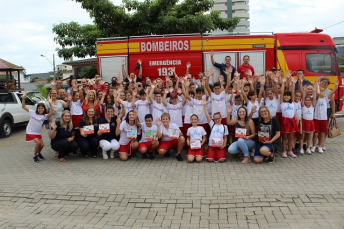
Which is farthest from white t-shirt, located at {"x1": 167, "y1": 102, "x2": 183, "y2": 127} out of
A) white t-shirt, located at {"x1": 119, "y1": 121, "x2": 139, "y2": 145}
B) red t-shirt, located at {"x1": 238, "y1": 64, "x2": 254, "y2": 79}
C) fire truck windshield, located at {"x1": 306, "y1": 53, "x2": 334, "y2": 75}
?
fire truck windshield, located at {"x1": 306, "y1": 53, "x2": 334, "y2": 75}

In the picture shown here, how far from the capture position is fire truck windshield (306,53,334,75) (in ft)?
33.8

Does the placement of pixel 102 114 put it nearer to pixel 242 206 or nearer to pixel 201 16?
pixel 242 206

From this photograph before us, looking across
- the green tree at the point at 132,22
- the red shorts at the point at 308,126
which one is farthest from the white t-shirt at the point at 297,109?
the green tree at the point at 132,22

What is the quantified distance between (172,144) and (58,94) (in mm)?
3497

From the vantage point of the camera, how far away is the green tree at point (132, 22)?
45.4 ft

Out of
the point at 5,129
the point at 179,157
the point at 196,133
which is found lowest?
the point at 179,157

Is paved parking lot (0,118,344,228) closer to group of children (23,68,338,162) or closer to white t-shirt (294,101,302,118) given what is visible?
group of children (23,68,338,162)

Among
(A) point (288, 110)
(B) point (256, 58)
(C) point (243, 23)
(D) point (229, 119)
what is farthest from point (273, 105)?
(C) point (243, 23)

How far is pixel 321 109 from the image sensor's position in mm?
7434

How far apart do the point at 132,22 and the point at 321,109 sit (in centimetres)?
977

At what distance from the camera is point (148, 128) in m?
7.26

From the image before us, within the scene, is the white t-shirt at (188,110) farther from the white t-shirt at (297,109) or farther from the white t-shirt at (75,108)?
the white t-shirt at (75,108)

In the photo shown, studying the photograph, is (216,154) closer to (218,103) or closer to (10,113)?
(218,103)

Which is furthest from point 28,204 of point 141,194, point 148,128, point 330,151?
point 330,151
